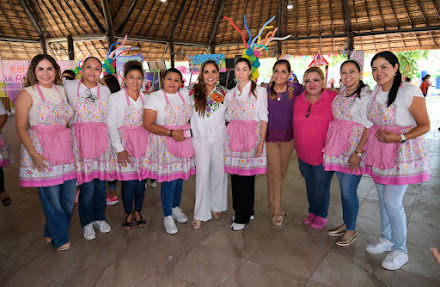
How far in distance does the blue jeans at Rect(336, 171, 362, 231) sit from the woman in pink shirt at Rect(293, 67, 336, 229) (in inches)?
9.1

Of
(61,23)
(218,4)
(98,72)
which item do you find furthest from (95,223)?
(218,4)

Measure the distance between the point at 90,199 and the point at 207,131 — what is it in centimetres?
117

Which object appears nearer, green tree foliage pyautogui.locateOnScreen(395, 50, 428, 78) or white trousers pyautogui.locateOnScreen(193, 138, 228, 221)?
white trousers pyautogui.locateOnScreen(193, 138, 228, 221)

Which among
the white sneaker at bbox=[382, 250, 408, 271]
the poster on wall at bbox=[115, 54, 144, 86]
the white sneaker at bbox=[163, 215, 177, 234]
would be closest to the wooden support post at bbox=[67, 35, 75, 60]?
the poster on wall at bbox=[115, 54, 144, 86]

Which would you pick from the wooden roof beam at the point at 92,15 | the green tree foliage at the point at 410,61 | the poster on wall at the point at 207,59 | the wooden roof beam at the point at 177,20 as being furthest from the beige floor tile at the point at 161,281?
the green tree foliage at the point at 410,61

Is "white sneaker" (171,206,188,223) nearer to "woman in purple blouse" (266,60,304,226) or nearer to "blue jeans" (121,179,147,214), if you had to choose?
"blue jeans" (121,179,147,214)

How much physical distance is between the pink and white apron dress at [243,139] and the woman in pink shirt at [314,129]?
0.34 m

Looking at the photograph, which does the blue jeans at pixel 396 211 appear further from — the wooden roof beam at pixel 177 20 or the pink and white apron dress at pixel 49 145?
the wooden roof beam at pixel 177 20

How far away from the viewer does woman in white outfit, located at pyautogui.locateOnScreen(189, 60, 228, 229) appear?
8.19 feet

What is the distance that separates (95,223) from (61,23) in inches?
378

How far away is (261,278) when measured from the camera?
1.97 meters

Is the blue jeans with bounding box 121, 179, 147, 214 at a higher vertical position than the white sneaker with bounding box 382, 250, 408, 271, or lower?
higher

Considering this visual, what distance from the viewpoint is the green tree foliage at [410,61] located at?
58.5ft

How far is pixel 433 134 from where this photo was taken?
23.9 feet
